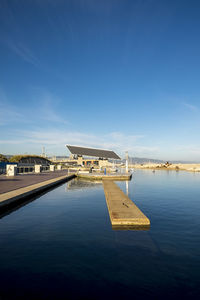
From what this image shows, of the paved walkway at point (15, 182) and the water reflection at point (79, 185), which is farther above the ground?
the paved walkway at point (15, 182)

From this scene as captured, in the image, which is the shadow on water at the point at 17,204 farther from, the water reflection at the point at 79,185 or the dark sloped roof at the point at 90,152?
the dark sloped roof at the point at 90,152

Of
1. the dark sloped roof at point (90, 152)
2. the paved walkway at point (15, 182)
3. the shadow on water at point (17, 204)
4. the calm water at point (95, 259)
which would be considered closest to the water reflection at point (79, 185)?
the paved walkway at point (15, 182)

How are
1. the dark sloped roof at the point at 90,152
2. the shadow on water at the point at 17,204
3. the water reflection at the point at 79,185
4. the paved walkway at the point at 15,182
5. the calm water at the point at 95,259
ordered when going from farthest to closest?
the dark sloped roof at the point at 90,152 → the water reflection at the point at 79,185 → the paved walkway at the point at 15,182 → the shadow on water at the point at 17,204 → the calm water at the point at 95,259

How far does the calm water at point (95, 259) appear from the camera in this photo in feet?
19.2

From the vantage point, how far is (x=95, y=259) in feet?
25.5

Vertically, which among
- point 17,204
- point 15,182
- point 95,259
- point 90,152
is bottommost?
point 95,259

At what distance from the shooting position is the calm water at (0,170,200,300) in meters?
5.86

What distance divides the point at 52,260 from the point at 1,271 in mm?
1815

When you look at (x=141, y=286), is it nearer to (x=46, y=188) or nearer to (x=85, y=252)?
(x=85, y=252)

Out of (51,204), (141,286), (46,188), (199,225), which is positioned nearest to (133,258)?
(141,286)

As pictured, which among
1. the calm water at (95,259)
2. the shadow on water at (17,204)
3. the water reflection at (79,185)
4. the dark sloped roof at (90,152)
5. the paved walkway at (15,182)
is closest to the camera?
the calm water at (95,259)

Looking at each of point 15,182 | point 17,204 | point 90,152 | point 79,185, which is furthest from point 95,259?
point 90,152

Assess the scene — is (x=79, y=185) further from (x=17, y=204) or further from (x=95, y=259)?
(x=95, y=259)

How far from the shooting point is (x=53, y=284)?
6113 millimetres
